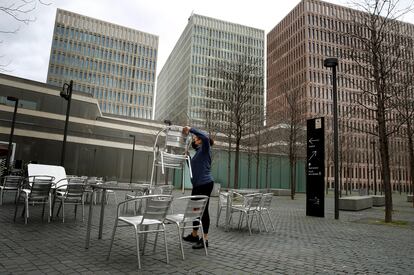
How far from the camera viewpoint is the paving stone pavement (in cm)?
429

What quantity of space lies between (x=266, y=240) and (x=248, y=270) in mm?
2750

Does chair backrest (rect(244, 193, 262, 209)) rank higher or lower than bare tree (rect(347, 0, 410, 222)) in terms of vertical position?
lower

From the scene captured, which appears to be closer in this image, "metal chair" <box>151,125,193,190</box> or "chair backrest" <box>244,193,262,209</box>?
"metal chair" <box>151,125,193,190</box>

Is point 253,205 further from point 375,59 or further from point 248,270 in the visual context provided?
point 375,59

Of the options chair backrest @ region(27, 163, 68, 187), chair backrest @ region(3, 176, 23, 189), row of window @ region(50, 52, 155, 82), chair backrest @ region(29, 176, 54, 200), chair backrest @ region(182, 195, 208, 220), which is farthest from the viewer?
row of window @ region(50, 52, 155, 82)

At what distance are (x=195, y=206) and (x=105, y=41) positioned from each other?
335 ft

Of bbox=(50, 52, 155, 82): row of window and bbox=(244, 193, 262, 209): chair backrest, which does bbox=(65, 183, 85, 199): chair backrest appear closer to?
bbox=(244, 193, 262, 209): chair backrest

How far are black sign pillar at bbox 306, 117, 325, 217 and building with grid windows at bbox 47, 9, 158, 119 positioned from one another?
87.7 meters

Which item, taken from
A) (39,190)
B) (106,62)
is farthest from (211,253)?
(106,62)

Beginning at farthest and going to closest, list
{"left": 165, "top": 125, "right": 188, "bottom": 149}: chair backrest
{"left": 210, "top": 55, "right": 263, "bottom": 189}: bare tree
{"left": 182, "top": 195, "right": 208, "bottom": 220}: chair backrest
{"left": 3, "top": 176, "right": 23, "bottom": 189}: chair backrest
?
1. {"left": 210, "top": 55, "right": 263, "bottom": 189}: bare tree
2. {"left": 3, "top": 176, "right": 23, "bottom": 189}: chair backrest
3. {"left": 165, "top": 125, "right": 188, "bottom": 149}: chair backrest
4. {"left": 182, "top": 195, "right": 208, "bottom": 220}: chair backrest

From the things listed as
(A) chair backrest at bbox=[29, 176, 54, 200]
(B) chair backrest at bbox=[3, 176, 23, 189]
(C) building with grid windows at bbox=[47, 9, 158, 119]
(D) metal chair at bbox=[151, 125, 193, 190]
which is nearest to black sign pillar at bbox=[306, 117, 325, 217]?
(D) metal chair at bbox=[151, 125, 193, 190]

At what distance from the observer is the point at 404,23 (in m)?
15.1

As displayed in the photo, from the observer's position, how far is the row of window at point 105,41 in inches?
3578

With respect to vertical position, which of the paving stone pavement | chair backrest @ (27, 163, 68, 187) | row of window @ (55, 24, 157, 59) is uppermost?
row of window @ (55, 24, 157, 59)
